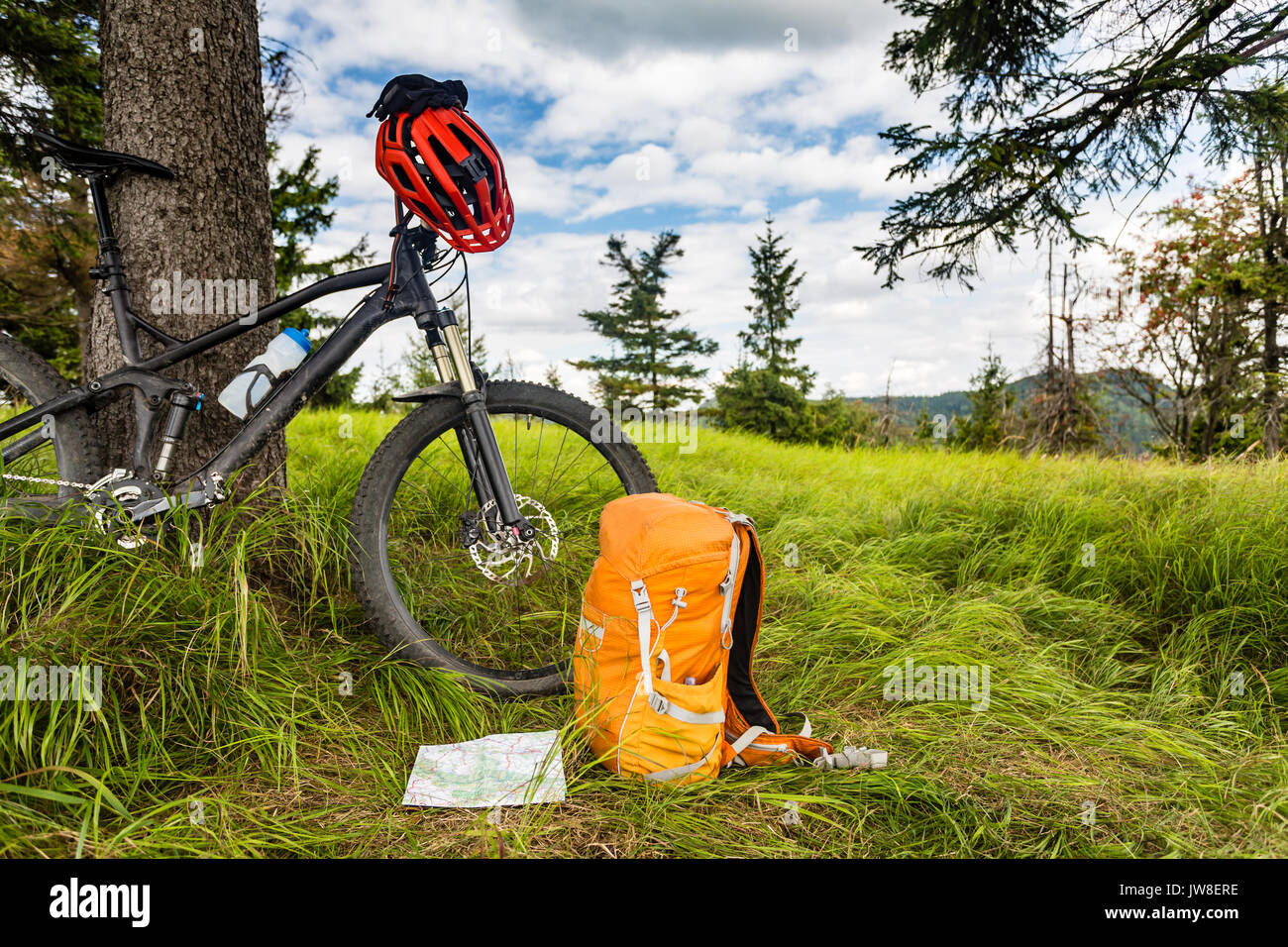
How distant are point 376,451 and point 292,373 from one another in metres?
0.39

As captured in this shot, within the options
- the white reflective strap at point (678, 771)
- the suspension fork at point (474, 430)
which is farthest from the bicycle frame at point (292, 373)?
the white reflective strap at point (678, 771)

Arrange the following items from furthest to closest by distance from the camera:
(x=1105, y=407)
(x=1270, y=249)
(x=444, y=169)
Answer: (x=1105, y=407) < (x=1270, y=249) < (x=444, y=169)

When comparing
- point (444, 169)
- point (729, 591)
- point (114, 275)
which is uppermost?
point (444, 169)

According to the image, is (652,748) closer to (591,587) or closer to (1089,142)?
(591,587)

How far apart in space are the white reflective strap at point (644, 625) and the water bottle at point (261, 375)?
1.37m

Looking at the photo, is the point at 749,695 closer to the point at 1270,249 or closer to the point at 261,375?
the point at 261,375

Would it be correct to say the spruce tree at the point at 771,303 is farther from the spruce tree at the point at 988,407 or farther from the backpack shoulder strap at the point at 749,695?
the backpack shoulder strap at the point at 749,695

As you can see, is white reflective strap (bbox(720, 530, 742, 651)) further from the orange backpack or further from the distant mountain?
the distant mountain

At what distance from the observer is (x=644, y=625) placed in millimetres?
1756

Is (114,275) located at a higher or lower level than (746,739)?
higher

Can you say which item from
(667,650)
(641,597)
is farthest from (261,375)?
(667,650)

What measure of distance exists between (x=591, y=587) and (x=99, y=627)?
1.25 metres

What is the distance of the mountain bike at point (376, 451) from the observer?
2094 mm
